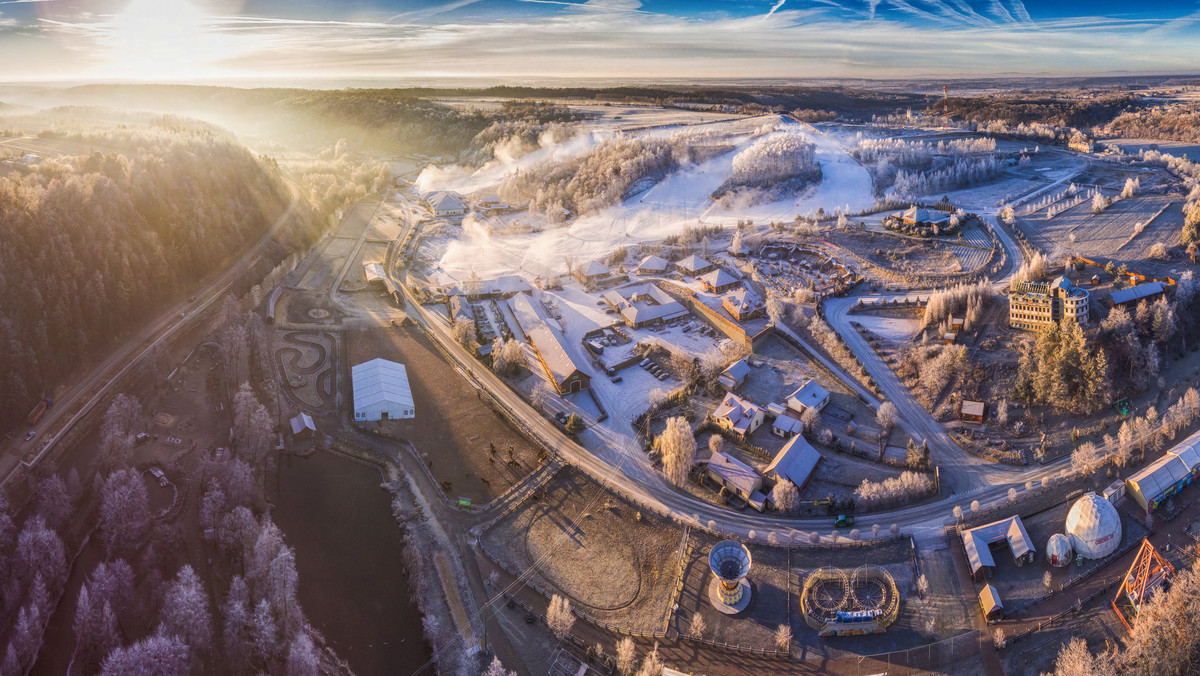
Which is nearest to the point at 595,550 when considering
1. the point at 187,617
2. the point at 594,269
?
the point at 187,617

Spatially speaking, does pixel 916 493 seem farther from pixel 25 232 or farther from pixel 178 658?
pixel 25 232

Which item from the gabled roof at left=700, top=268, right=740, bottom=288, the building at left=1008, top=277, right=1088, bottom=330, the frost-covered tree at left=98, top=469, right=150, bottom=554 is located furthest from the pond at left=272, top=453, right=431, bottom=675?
the building at left=1008, top=277, right=1088, bottom=330

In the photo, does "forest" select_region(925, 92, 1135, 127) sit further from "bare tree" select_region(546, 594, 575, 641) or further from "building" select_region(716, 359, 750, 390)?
"bare tree" select_region(546, 594, 575, 641)

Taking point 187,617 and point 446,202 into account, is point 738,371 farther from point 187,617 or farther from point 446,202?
point 446,202

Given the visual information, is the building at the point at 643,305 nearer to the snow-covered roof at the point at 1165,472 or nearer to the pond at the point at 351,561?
the pond at the point at 351,561

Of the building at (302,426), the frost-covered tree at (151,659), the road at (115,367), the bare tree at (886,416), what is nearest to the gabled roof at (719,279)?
the bare tree at (886,416)

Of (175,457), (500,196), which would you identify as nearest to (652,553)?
(175,457)
